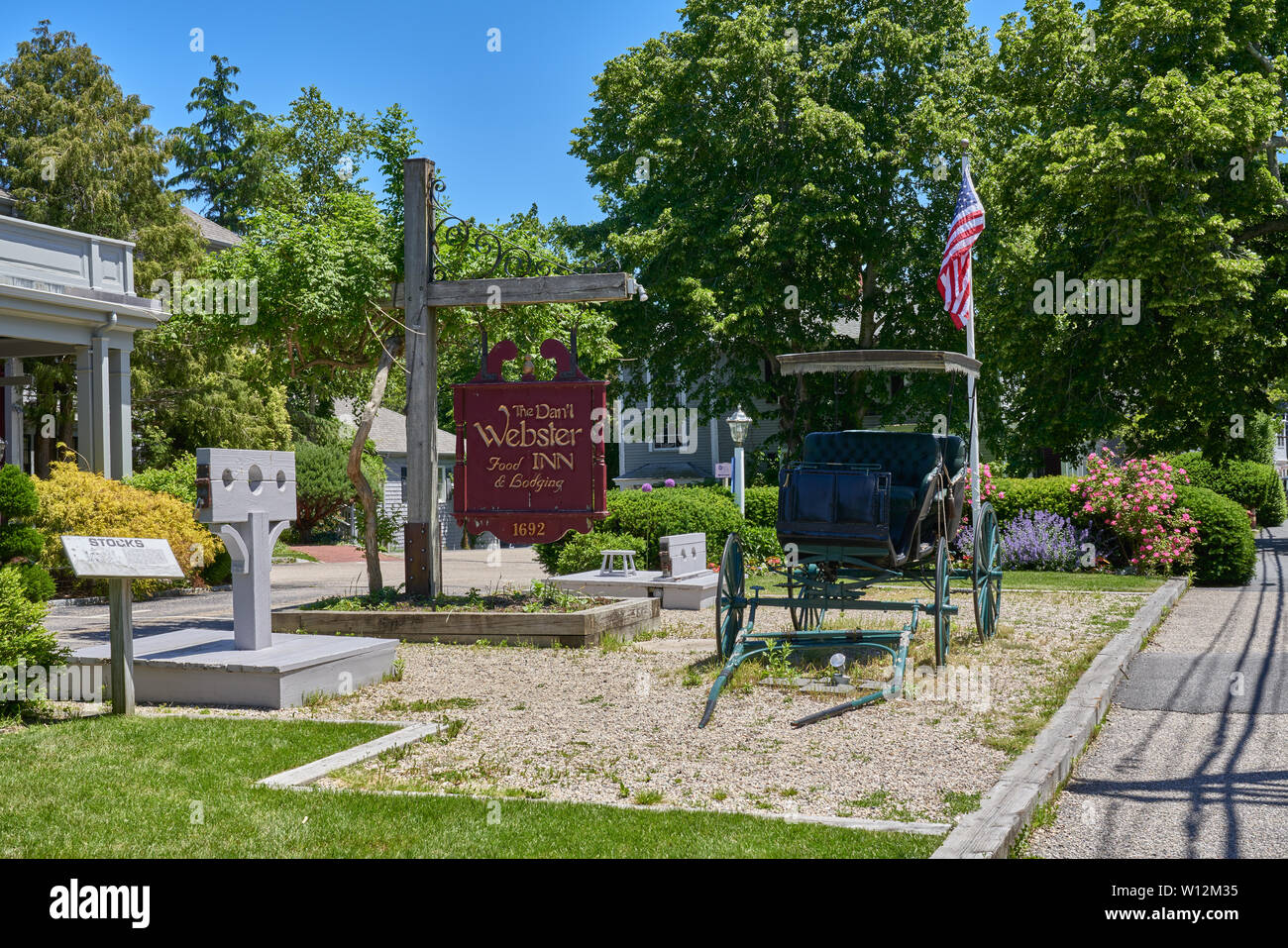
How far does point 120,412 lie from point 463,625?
10.6 meters

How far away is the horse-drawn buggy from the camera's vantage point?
30.4ft

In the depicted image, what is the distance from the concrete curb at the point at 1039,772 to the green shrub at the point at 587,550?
807 cm

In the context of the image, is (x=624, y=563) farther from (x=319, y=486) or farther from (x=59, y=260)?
(x=319, y=486)

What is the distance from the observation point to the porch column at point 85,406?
734 inches

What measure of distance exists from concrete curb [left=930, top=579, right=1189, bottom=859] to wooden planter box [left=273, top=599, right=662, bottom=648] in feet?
15.3

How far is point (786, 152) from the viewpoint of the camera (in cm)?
3027

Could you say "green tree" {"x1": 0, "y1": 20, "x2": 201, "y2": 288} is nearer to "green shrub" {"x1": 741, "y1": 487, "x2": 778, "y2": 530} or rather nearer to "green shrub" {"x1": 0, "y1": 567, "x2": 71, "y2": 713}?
"green shrub" {"x1": 741, "y1": 487, "x2": 778, "y2": 530}

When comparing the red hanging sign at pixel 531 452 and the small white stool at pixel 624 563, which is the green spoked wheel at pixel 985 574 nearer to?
the red hanging sign at pixel 531 452

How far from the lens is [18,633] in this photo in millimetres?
7293

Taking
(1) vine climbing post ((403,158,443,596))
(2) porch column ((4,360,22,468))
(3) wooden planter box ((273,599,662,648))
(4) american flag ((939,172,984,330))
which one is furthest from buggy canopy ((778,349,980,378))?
(2) porch column ((4,360,22,468))

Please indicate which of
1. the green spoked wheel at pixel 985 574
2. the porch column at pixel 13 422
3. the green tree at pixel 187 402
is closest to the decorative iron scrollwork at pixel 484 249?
the green spoked wheel at pixel 985 574

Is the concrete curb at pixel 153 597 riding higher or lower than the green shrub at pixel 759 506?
lower
